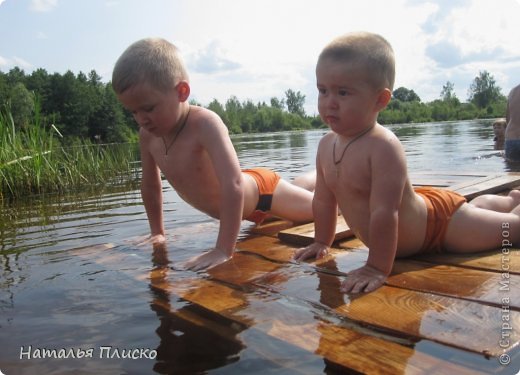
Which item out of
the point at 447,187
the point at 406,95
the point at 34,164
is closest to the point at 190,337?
the point at 447,187

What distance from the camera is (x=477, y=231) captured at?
2598 mm

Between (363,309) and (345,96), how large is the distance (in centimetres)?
95

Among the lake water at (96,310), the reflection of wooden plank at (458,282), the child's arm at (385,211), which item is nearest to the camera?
the lake water at (96,310)

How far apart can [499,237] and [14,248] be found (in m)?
3.33

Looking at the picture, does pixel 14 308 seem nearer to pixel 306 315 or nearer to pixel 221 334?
pixel 221 334

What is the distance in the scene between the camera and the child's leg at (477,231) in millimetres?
2596

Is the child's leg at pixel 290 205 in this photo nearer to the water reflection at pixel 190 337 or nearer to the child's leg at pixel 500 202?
the child's leg at pixel 500 202

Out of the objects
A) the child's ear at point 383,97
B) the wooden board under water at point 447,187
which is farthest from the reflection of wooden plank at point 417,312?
the child's ear at point 383,97

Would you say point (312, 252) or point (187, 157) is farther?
point (187, 157)

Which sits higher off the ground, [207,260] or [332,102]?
[332,102]

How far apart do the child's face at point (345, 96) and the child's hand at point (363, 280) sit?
0.69 m

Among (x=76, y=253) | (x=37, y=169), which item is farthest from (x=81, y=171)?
(x=76, y=253)

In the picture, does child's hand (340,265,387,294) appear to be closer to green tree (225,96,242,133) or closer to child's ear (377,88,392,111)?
child's ear (377,88,392,111)

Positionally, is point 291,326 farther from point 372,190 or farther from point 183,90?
point 183,90
